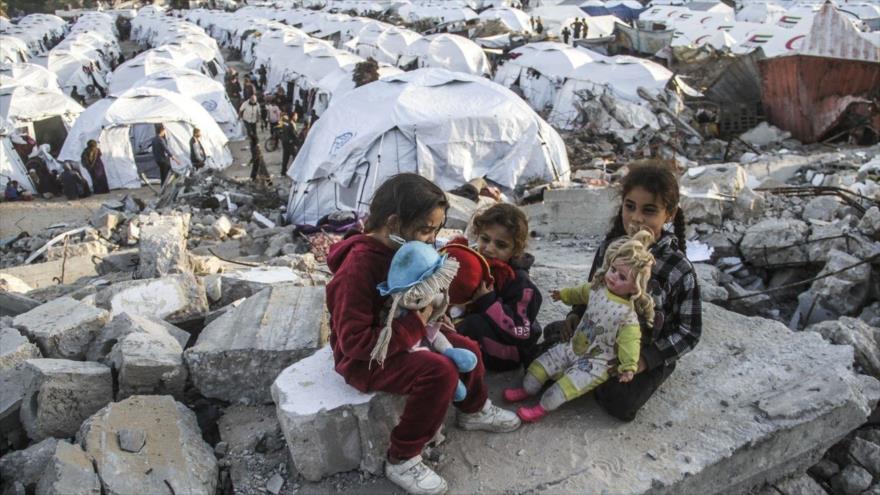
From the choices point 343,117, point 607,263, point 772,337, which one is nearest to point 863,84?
point 343,117

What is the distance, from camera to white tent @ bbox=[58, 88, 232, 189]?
49.2ft

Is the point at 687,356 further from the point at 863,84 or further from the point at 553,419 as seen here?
the point at 863,84

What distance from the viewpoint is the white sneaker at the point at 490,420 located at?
2.89 metres

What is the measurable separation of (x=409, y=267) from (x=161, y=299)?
271 centimetres

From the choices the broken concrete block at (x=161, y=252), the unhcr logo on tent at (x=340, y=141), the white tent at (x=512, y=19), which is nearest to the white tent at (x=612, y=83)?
the unhcr logo on tent at (x=340, y=141)

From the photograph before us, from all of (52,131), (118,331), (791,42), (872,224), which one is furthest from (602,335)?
(791,42)

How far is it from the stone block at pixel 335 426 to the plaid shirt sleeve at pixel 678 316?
1197mm

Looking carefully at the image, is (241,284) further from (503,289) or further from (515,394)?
(515,394)

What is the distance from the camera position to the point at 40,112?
57.4 feet

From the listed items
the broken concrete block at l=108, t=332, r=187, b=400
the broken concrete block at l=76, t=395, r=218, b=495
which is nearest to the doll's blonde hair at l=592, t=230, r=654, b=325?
the broken concrete block at l=76, t=395, r=218, b=495

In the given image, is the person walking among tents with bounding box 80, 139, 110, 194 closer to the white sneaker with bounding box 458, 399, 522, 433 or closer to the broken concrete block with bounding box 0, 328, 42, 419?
the broken concrete block with bounding box 0, 328, 42, 419

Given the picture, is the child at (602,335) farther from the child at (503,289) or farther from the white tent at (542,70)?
the white tent at (542,70)

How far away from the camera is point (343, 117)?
11.3m

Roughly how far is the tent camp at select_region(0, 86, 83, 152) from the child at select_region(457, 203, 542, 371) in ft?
58.9
